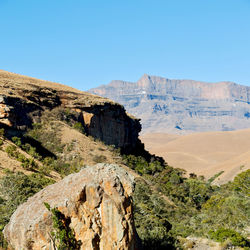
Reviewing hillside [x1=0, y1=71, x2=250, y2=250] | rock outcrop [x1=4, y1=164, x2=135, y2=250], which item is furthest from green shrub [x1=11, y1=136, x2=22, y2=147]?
rock outcrop [x1=4, y1=164, x2=135, y2=250]

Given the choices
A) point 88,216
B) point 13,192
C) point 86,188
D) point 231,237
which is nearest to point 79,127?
point 13,192

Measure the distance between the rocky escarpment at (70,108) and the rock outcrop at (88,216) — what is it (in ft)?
102

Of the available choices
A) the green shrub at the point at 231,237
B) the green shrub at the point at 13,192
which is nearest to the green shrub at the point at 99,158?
the green shrub at the point at 13,192

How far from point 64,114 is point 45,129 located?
18.8ft

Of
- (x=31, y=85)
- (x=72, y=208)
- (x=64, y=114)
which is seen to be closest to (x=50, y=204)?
(x=72, y=208)

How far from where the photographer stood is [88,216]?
1153cm

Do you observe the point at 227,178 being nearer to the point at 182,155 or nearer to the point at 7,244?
the point at 7,244

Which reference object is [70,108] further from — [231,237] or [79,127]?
[231,237]

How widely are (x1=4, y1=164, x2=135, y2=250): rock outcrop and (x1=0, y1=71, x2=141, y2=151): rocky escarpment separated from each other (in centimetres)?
3114

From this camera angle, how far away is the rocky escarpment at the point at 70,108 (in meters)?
44.2

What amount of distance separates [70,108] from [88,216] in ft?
133

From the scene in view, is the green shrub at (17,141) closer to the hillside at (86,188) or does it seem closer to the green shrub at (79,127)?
the hillside at (86,188)

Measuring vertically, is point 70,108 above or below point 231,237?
above

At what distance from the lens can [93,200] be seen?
11719 millimetres
